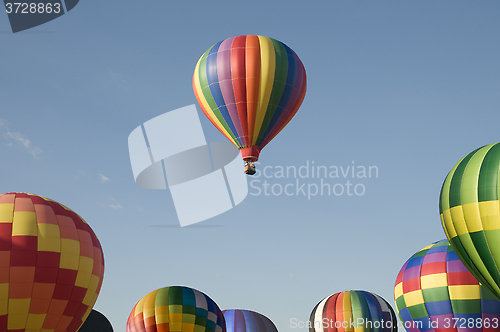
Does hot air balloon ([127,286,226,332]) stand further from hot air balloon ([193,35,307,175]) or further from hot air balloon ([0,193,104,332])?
hot air balloon ([193,35,307,175])

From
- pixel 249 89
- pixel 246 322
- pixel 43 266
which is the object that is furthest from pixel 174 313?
pixel 249 89

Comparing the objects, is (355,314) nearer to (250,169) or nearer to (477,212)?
(250,169)

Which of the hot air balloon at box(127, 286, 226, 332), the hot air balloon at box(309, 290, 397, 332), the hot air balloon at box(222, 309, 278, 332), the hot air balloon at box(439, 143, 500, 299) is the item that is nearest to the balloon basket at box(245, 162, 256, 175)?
the hot air balloon at box(127, 286, 226, 332)

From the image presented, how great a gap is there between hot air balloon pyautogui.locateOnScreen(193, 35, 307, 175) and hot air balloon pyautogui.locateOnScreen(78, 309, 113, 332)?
10.2 meters

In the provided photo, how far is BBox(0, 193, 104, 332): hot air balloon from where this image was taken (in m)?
16.3

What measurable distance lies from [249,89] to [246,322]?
12.4 m

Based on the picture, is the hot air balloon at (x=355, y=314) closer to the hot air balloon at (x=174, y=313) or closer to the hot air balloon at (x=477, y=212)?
the hot air balloon at (x=174, y=313)

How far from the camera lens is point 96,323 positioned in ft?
89.0

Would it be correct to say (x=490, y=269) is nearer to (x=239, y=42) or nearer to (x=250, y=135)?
(x=250, y=135)

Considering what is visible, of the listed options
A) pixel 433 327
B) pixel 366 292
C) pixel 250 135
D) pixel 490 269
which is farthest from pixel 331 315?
pixel 490 269

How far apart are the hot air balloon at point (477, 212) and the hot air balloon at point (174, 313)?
959 centimetres

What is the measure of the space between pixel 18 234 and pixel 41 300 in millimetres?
1828

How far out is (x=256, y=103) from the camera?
22328 millimetres

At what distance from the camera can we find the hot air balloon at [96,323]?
26.6 m
